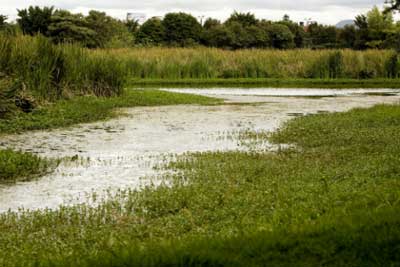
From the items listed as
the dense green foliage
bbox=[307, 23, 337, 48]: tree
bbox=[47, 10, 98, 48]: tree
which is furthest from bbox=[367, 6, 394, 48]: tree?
bbox=[47, 10, 98, 48]: tree

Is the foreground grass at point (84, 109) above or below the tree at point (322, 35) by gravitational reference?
below

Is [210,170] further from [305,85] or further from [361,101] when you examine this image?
[305,85]

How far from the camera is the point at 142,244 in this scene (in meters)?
5.60

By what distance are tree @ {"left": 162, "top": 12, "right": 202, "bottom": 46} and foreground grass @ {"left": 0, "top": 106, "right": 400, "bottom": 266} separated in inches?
1903

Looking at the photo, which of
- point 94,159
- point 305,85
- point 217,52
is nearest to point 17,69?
point 94,159

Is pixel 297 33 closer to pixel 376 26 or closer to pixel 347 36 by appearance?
pixel 347 36

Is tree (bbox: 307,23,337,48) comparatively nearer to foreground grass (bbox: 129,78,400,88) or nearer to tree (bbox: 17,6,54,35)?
tree (bbox: 17,6,54,35)

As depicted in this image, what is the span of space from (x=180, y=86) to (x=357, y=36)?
2970 centimetres

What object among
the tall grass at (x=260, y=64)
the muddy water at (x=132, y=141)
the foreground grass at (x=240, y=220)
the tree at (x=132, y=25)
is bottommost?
the muddy water at (x=132, y=141)

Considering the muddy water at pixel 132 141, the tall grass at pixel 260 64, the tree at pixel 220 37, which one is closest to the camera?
the muddy water at pixel 132 141

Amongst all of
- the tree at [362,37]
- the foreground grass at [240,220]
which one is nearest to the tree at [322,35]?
the tree at [362,37]

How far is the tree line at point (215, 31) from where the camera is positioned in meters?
49.6

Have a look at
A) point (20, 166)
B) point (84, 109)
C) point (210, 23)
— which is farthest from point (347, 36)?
point (20, 166)

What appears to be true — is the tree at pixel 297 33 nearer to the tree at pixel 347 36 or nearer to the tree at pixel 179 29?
the tree at pixel 347 36
